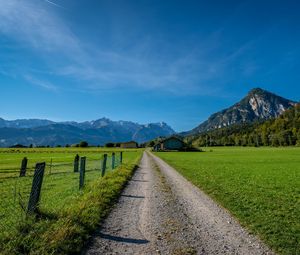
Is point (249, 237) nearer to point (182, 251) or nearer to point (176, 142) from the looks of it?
point (182, 251)

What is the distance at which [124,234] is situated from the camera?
848cm

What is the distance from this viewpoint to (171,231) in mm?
8766

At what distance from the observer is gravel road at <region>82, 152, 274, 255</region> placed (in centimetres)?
726

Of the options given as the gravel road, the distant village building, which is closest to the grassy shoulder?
the gravel road

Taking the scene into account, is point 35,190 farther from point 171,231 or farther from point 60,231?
point 171,231

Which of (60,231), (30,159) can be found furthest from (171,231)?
(30,159)

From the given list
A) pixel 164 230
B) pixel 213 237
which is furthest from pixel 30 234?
pixel 213 237

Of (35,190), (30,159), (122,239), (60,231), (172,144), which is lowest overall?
(122,239)

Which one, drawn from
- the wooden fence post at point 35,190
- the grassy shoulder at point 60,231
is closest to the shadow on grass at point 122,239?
the grassy shoulder at point 60,231

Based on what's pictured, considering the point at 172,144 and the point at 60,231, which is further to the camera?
the point at 172,144

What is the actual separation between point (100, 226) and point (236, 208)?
19.1 feet

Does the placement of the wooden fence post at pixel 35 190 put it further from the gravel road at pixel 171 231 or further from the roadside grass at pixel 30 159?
the gravel road at pixel 171 231

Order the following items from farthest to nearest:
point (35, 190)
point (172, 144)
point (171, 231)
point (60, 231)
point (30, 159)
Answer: point (172, 144), point (30, 159), point (35, 190), point (171, 231), point (60, 231)

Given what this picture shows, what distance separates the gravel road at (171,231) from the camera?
23.8 feet
